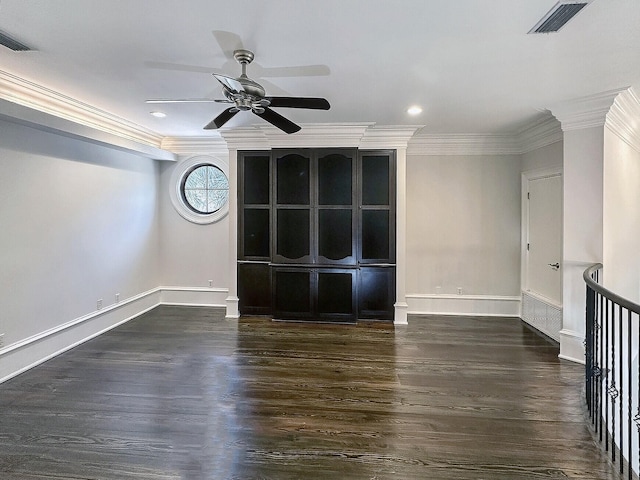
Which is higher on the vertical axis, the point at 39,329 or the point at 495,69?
the point at 495,69

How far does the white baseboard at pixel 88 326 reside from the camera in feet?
11.5

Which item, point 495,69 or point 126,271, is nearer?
point 495,69

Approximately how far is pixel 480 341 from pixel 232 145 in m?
4.34

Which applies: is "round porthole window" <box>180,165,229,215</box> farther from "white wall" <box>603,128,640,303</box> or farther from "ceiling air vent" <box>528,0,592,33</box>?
"white wall" <box>603,128,640,303</box>

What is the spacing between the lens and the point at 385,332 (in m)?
4.85

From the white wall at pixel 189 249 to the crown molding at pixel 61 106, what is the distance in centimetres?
120

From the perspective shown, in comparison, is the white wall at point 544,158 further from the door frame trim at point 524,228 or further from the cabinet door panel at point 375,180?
the cabinet door panel at point 375,180

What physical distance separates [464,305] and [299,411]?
3712 mm

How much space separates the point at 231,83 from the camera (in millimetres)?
2408

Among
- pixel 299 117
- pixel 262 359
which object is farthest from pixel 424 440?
pixel 299 117

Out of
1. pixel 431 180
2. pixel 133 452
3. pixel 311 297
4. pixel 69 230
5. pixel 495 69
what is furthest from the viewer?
pixel 431 180

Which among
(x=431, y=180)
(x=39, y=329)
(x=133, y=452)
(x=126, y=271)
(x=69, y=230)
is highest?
(x=431, y=180)

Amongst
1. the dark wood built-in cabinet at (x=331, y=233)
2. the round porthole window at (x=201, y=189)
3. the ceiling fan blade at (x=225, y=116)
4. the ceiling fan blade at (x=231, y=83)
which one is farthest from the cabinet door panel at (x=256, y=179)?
the ceiling fan blade at (x=231, y=83)

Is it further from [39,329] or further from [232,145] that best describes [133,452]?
[232,145]
